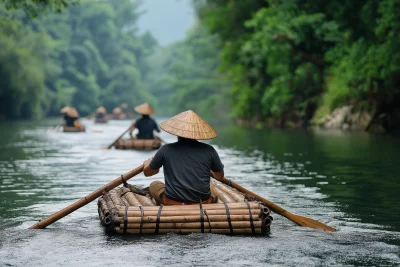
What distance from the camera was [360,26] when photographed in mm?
33406

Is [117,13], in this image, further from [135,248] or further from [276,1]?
[135,248]

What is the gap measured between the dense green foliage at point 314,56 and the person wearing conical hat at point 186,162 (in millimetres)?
19555

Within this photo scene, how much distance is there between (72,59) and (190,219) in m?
79.4

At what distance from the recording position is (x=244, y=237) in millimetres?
7383

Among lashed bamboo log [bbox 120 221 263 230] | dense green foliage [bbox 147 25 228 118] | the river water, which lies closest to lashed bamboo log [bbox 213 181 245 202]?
the river water

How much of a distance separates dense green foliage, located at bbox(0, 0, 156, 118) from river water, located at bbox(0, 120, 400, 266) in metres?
35.1

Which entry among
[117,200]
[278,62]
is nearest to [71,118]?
[278,62]

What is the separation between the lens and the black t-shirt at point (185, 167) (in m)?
7.87

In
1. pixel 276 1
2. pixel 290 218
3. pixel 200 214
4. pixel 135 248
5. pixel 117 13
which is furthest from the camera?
pixel 117 13

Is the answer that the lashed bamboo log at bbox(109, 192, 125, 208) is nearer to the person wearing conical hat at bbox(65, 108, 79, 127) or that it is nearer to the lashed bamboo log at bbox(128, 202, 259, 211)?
the lashed bamboo log at bbox(128, 202, 259, 211)

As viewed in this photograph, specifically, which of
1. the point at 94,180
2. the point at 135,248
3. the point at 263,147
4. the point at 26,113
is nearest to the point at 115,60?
the point at 26,113

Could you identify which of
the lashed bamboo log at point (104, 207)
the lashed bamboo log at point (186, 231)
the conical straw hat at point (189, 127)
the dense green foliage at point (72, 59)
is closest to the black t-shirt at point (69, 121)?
the dense green foliage at point (72, 59)

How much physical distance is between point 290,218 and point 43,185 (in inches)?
229

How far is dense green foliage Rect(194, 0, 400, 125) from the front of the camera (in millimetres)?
28266
